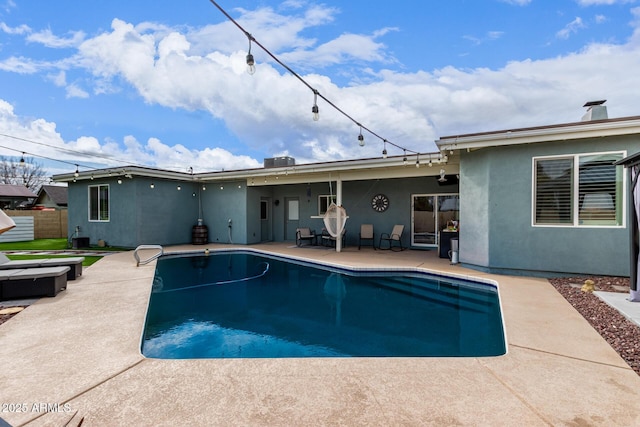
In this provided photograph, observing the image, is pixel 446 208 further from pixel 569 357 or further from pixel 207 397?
pixel 207 397

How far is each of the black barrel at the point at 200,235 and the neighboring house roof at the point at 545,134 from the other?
9003 millimetres

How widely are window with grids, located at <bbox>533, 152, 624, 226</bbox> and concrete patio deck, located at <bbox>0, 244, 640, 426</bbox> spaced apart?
10.8 feet

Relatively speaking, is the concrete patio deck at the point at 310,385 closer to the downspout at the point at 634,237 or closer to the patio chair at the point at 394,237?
the downspout at the point at 634,237

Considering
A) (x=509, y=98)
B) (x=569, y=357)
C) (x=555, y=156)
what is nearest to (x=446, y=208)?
(x=509, y=98)

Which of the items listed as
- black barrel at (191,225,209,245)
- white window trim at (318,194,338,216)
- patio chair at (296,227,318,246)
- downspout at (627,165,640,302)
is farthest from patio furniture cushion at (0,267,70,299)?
white window trim at (318,194,338,216)

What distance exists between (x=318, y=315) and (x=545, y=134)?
5166 millimetres

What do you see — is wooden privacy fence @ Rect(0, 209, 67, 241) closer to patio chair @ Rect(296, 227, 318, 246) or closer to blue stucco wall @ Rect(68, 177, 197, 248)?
blue stucco wall @ Rect(68, 177, 197, 248)

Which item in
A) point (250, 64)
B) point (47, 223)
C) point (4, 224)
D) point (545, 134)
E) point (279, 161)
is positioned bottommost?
point (47, 223)

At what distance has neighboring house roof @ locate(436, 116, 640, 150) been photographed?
18.1 feet

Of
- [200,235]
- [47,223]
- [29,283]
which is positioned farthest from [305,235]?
[47,223]

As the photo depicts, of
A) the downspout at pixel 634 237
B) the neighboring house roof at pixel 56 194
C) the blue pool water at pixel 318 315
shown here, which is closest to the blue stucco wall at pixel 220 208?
the blue pool water at pixel 318 315

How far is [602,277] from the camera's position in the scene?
19.2 ft

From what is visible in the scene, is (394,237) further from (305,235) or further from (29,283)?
(29,283)

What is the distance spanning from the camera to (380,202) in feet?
38.0
